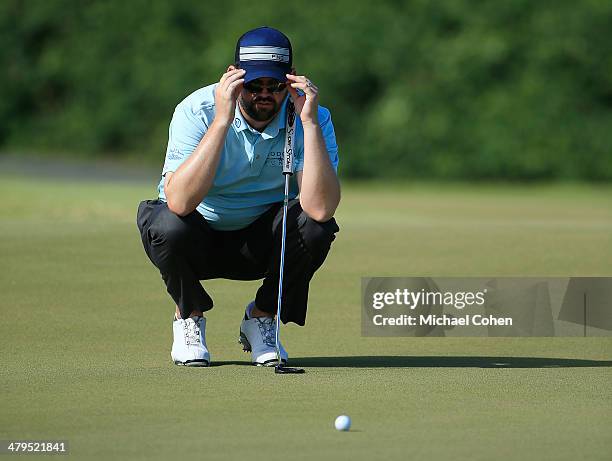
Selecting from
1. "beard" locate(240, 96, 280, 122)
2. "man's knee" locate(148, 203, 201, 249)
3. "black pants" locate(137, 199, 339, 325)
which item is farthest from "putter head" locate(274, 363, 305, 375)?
"beard" locate(240, 96, 280, 122)

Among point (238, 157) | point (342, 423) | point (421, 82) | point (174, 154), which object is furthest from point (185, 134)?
point (421, 82)

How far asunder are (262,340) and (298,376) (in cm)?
52

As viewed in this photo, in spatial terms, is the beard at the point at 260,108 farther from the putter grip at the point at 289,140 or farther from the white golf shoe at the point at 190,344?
the white golf shoe at the point at 190,344

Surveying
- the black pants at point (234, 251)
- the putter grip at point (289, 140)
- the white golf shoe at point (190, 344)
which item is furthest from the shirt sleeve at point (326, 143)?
the white golf shoe at point (190, 344)

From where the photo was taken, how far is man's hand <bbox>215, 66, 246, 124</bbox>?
6.62m

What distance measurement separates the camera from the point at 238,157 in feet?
22.8

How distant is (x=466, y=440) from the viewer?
515 cm

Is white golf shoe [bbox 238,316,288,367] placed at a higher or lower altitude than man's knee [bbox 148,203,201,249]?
lower

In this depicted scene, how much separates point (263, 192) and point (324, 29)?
1050 inches

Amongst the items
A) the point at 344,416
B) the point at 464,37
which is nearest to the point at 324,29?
the point at 464,37

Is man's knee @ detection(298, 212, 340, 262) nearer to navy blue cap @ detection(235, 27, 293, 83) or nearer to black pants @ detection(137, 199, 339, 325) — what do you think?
black pants @ detection(137, 199, 339, 325)

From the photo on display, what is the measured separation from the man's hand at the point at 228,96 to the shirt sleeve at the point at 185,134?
29cm

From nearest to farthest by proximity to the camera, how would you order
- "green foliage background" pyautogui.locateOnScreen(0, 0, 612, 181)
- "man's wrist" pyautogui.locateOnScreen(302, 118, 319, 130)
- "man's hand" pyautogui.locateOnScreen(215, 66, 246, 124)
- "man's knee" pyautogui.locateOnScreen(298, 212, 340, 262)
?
"man's hand" pyautogui.locateOnScreen(215, 66, 246, 124)
"man's wrist" pyautogui.locateOnScreen(302, 118, 319, 130)
"man's knee" pyautogui.locateOnScreen(298, 212, 340, 262)
"green foliage background" pyautogui.locateOnScreen(0, 0, 612, 181)

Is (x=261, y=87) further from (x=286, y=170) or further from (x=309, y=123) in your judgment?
(x=286, y=170)
